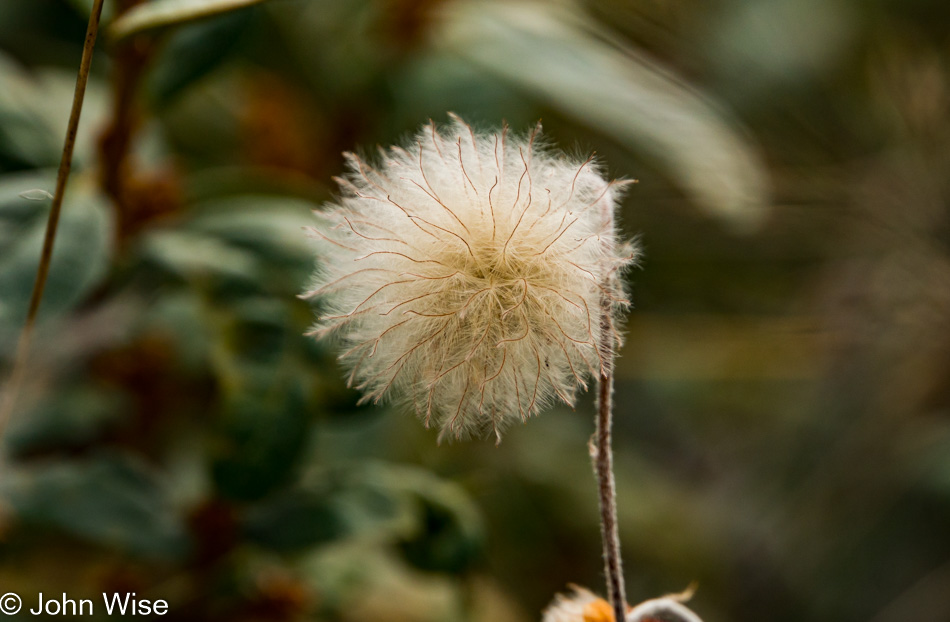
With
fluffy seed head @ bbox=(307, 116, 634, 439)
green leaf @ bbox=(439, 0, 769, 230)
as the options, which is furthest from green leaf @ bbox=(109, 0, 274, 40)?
green leaf @ bbox=(439, 0, 769, 230)

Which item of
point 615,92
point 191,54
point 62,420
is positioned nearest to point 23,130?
point 191,54

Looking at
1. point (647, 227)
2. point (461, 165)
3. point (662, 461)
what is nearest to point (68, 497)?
point (461, 165)

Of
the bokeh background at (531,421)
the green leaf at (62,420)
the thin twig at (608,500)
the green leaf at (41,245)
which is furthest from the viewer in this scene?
the green leaf at (62,420)

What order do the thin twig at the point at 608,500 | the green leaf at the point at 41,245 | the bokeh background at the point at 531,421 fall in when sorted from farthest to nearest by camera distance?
the bokeh background at the point at 531,421, the green leaf at the point at 41,245, the thin twig at the point at 608,500

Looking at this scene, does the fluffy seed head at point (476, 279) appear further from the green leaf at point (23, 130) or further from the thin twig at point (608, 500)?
the green leaf at point (23, 130)

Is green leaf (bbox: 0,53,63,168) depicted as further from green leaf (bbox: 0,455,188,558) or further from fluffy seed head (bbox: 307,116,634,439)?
fluffy seed head (bbox: 307,116,634,439)

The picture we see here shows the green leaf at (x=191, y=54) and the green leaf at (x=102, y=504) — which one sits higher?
the green leaf at (x=191, y=54)

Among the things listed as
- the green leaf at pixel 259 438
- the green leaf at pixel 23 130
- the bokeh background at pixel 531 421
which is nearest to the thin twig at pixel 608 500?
the bokeh background at pixel 531 421

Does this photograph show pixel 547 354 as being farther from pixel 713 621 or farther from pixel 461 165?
pixel 713 621
